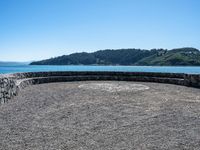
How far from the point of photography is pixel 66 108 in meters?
10.4

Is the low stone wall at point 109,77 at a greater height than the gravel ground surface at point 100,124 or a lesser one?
greater

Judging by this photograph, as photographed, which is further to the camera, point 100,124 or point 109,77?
point 109,77

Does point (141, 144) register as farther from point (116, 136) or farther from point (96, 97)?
point (96, 97)

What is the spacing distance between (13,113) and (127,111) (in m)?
Result: 4.39

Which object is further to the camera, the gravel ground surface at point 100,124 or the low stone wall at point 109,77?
the low stone wall at point 109,77

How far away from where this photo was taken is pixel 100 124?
310 inches

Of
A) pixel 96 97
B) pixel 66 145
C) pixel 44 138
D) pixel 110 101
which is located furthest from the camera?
pixel 96 97

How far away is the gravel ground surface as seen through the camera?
6055 mm

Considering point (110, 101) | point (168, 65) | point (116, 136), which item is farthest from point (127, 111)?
point (168, 65)

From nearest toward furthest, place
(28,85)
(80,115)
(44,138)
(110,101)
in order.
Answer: (44,138) → (80,115) → (110,101) → (28,85)

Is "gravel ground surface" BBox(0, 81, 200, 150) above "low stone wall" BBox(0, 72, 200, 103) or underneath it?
underneath

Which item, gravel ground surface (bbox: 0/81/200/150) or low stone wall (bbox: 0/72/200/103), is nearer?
gravel ground surface (bbox: 0/81/200/150)

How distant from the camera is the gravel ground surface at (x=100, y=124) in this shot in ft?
19.9

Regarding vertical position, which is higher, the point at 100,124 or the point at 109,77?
the point at 109,77
